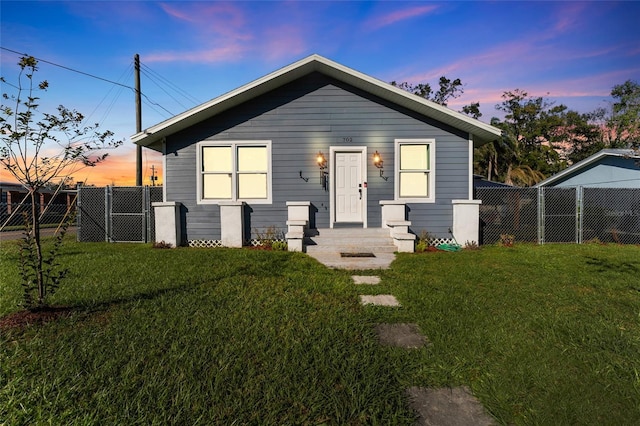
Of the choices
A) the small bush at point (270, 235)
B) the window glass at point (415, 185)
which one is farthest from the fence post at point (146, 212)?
the window glass at point (415, 185)

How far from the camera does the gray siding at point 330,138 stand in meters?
8.42

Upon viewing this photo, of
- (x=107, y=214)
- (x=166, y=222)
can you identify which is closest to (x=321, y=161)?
(x=166, y=222)

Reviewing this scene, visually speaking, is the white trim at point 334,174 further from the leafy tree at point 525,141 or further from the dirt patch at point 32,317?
the leafy tree at point 525,141

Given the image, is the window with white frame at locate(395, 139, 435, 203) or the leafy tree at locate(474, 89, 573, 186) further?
the leafy tree at locate(474, 89, 573, 186)

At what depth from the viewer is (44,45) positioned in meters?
8.16

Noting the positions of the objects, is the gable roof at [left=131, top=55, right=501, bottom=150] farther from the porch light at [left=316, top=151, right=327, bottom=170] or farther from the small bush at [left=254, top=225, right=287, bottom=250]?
the small bush at [left=254, top=225, right=287, bottom=250]

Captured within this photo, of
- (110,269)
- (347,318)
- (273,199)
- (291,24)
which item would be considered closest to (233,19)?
(291,24)

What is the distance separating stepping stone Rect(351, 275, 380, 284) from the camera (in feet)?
15.7

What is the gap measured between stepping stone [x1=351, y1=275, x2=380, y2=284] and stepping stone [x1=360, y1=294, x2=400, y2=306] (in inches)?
26.5

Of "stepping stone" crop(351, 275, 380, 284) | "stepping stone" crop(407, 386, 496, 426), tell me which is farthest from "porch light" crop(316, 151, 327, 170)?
"stepping stone" crop(407, 386, 496, 426)

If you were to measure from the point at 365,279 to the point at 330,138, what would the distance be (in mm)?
4851

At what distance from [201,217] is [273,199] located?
2.26m

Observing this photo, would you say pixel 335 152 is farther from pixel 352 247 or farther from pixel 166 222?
pixel 166 222

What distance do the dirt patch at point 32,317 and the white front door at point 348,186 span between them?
6328 millimetres
